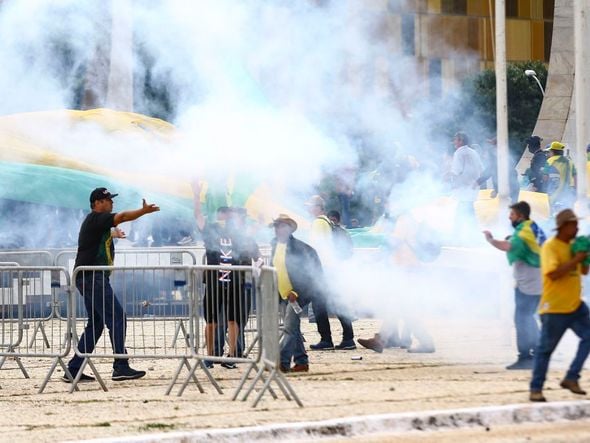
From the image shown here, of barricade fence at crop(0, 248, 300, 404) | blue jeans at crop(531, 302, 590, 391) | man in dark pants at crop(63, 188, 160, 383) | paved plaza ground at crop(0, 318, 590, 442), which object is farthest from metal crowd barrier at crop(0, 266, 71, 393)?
blue jeans at crop(531, 302, 590, 391)

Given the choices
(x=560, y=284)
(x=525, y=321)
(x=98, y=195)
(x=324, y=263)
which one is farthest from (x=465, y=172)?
(x=560, y=284)

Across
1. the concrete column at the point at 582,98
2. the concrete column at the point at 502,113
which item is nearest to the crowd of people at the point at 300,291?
the concrete column at the point at 502,113

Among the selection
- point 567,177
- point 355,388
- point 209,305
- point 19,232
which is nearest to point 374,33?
point 567,177

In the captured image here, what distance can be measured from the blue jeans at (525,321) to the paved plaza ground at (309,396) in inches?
12.1

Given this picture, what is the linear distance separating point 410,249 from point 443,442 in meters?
6.05

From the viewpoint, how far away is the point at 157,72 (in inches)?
821

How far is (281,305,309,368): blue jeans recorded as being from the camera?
44.3 ft

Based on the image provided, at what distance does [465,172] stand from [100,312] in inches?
326

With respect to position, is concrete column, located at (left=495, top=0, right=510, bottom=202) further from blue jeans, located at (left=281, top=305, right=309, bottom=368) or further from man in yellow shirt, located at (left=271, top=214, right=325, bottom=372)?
blue jeans, located at (left=281, top=305, right=309, bottom=368)

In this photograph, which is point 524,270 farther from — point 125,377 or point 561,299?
point 125,377

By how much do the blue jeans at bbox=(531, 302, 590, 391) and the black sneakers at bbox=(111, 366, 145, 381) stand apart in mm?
4344

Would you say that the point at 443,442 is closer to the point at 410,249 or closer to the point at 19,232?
the point at 410,249

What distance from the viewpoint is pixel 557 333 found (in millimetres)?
10758

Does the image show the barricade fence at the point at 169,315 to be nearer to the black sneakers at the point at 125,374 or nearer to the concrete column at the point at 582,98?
the black sneakers at the point at 125,374
